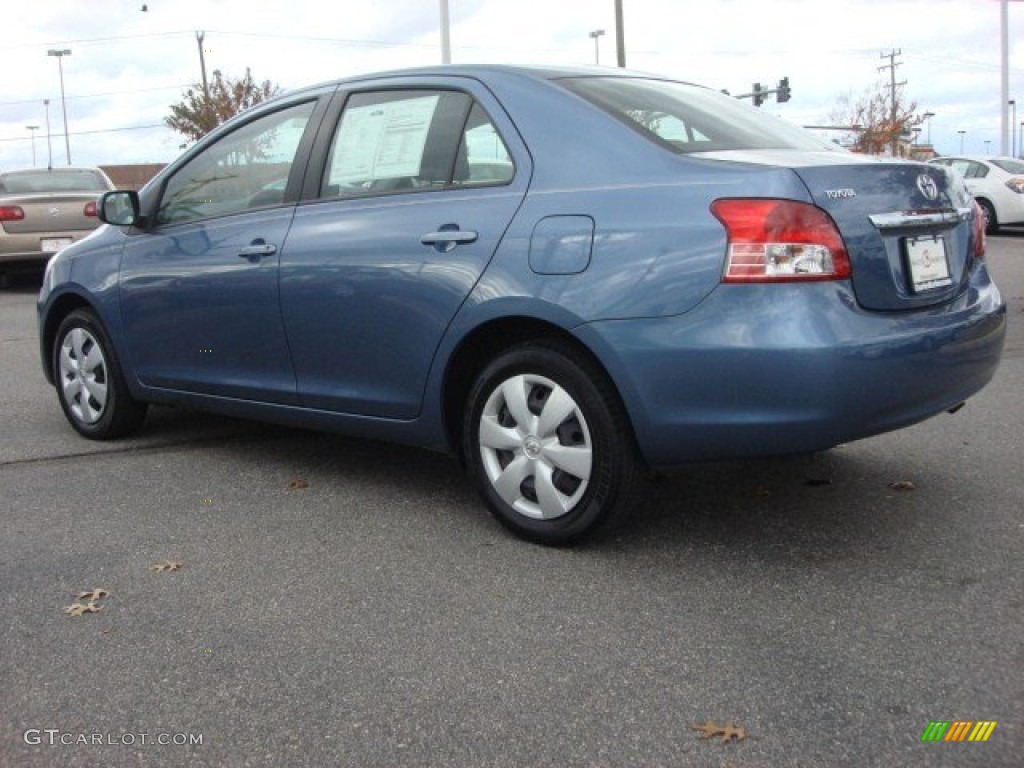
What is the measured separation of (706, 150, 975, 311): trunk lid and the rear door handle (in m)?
0.85

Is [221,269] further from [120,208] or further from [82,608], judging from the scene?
[82,608]

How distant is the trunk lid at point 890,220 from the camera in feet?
11.1

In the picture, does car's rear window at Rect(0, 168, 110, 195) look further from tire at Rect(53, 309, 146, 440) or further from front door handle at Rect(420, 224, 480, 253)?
front door handle at Rect(420, 224, 480, 253)

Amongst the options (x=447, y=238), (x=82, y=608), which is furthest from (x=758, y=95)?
(x=82, y=608)

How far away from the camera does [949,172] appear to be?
→ 157 inches

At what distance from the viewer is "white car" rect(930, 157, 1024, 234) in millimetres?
19875

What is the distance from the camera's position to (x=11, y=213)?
45.0 ft

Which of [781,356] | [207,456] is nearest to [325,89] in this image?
[207,456]

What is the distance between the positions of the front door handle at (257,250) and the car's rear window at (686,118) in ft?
4.49

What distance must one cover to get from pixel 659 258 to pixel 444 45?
21.6 metres

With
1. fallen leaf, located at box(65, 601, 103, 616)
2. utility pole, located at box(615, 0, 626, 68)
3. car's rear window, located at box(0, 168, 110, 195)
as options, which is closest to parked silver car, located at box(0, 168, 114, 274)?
car's rear window, located at box(0, 168, 110, 195)

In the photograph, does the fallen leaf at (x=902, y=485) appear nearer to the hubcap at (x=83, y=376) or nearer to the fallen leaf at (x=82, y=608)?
the fallen leaf at (x=82, y=608)

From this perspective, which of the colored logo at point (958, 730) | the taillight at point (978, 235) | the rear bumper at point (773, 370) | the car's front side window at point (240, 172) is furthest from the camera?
the car's front side window at point (240, 172)
